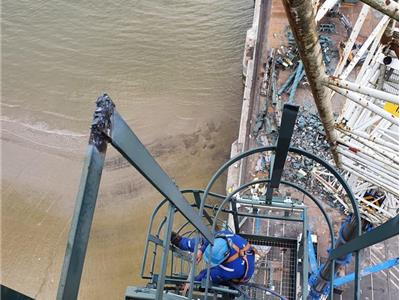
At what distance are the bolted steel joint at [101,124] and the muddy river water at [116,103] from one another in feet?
32.6

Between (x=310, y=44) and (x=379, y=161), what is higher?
(x=379, y=161)

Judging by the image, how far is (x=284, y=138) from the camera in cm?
385

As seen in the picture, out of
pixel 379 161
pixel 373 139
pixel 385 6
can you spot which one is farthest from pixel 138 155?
pixel 379 161

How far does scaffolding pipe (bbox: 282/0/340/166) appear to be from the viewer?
134 inches

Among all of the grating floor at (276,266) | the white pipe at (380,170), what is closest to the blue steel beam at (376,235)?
the white pipe at (380,170)

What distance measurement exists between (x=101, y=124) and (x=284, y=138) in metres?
2.41

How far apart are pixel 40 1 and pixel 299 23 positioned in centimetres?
1431

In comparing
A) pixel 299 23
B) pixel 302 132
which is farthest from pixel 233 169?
pixel 299 23

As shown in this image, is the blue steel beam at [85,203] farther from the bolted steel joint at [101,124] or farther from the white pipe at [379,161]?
the white pipe at [379,161]

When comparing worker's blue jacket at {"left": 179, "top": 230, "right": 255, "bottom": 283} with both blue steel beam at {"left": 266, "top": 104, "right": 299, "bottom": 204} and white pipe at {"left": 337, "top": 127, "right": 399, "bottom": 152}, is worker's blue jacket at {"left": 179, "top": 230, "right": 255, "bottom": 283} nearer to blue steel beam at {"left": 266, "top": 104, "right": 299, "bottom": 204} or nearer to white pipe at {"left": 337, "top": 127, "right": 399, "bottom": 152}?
blue steel beam at {"left": 266, "top": 104, "right": 299, "bottom": 204}

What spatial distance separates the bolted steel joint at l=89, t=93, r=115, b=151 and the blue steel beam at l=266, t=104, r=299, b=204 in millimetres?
1907

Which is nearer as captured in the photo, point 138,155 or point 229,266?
point 138,155

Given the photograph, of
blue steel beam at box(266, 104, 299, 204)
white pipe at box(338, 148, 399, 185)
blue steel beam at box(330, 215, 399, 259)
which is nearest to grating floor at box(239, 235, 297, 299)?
white pipe at box(338, 148, 399, 185)

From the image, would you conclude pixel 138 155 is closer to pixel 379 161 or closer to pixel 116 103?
pixel 379 161
